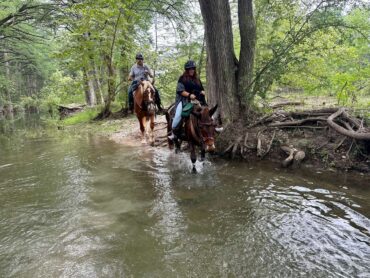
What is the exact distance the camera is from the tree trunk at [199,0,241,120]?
9055 mm

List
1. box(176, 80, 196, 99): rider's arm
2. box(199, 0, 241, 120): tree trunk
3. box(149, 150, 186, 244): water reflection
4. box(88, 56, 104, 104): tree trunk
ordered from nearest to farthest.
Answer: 1. box(149, 150, 186, 244): water reflection
2. box(176, 80, 196, 99): rider's arm
3. box(199, 0, 241, 120): tree trunk
4. box(88, 56, 104, 104): tree trunk

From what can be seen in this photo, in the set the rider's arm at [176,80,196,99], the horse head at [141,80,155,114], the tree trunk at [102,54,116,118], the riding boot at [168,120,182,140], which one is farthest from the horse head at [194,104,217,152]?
the tree trunk at [102,54,116,118]

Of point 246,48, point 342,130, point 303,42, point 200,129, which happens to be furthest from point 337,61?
point 200,129

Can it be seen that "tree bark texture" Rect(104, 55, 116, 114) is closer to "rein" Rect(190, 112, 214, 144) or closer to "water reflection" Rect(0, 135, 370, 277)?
"water reflection" Rect(0, 135, 370, 277)

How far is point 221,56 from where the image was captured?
9.22 metres

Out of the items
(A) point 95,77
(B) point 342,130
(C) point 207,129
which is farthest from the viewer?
(A) point 95,77

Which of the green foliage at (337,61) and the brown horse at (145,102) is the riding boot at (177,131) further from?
the green foliage at (337,61)

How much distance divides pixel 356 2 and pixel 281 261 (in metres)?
7.53

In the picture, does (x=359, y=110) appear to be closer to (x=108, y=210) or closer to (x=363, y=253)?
(x=363, y=253)

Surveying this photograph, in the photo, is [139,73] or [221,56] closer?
[221,56]

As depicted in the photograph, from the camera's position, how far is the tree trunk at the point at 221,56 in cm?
905

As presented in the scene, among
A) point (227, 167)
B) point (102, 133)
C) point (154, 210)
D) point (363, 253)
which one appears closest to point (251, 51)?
point (227, 167)

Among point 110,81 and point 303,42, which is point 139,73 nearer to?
point 303,42

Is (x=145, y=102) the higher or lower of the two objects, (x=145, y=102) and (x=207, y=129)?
the higher
